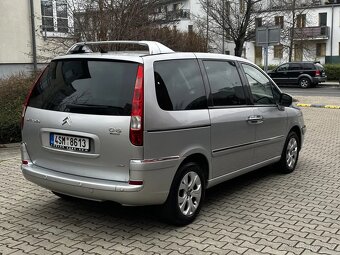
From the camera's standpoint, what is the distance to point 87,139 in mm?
4219

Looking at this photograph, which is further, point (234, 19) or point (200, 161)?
point (234, 19)

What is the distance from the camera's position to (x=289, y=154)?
6.87 m

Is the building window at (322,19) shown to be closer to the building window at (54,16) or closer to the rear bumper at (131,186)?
the building window at (54,16)

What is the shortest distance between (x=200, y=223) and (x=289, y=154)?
267 cm

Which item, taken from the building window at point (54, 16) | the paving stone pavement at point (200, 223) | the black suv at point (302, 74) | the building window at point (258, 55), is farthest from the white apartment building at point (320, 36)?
the paving stone pavement at point (200, 223)

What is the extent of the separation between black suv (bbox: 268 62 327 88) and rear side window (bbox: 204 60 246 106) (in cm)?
2666

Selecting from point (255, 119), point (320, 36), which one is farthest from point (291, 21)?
point (255, 119)

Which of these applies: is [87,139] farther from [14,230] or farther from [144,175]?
[14,230]

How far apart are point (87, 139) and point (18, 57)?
13.3m

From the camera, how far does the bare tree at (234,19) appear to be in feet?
95.3

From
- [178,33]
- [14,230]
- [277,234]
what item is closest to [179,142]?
[277,234]

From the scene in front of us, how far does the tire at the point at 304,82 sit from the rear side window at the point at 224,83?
26.7 m

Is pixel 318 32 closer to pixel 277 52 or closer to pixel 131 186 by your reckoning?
pixel 277 52

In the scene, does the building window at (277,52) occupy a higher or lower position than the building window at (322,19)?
lower
